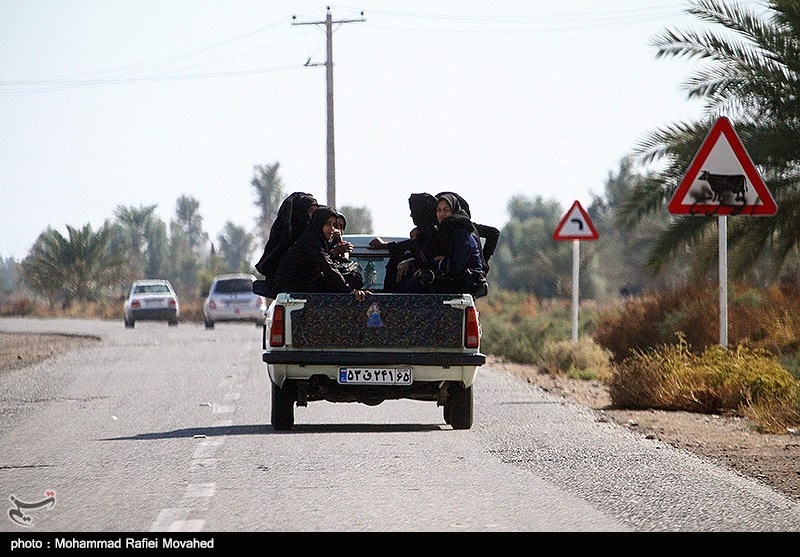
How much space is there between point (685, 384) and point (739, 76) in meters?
8.97

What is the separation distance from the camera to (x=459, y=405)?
13.0 metres

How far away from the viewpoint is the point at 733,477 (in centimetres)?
998

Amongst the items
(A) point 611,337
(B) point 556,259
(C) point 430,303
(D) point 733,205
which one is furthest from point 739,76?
(B) point 556,259

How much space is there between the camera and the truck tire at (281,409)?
12773 millimetres

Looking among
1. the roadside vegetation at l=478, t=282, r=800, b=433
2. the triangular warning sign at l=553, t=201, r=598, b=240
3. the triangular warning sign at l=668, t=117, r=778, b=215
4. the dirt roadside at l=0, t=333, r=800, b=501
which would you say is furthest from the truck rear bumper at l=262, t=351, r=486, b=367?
the triangular warning sign at l=553, t=201, r=598, b=240

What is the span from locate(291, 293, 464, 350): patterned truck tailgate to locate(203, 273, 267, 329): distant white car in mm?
30839

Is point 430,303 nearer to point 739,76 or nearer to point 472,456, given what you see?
point 472,456

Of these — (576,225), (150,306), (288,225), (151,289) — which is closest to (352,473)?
(288,225)

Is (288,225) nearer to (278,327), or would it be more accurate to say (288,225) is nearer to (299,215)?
(299,215)

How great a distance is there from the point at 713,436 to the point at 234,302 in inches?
1242

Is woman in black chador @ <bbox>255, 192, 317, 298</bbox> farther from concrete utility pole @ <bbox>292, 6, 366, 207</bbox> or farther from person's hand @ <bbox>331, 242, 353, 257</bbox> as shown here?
concrete utility pole @ <bbox>292, 6, 366, 207</bbox>

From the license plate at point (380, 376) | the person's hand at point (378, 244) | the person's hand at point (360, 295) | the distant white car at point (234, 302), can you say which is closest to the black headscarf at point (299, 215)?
the person's hand at point (378, 244)
